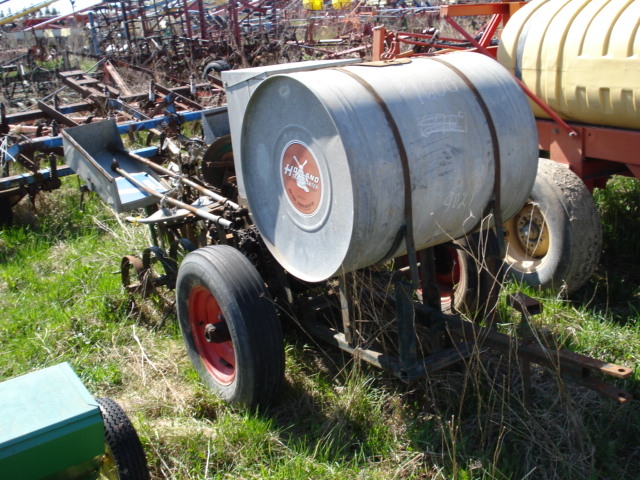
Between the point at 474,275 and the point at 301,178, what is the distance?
135 centimetres

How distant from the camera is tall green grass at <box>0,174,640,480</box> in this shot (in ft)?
10.0

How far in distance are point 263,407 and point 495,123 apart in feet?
5.95

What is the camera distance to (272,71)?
142 inches

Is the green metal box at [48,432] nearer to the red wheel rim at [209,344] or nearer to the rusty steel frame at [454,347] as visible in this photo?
the rusty steel frame at [454,347]

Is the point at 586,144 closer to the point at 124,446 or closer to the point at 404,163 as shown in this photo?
the point at 404,163

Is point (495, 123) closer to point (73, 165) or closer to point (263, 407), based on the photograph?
point (263, 407)

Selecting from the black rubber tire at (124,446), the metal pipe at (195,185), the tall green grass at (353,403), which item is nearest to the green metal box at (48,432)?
the black rubber tire at (124,446)

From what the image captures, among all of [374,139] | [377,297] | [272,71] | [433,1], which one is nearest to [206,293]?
[377,297]

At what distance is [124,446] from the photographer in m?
2.83

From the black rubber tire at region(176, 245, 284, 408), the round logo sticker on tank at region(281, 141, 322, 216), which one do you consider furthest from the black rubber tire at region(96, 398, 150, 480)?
the round logo sticker on tank at region(281, 141, 322, 216)

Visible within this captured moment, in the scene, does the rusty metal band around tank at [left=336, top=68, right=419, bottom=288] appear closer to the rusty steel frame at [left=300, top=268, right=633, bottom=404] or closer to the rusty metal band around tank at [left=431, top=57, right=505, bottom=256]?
the rusty steel frame at [left=300, top=268, right=633, bottom=404]

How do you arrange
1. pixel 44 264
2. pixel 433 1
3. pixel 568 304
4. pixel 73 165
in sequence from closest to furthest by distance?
pixel 568 304 → pixel 73 165 → pixel 44 264 → pixel 433 1

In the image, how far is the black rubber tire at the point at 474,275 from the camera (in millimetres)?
3246

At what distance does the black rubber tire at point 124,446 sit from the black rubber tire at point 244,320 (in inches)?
26.0
